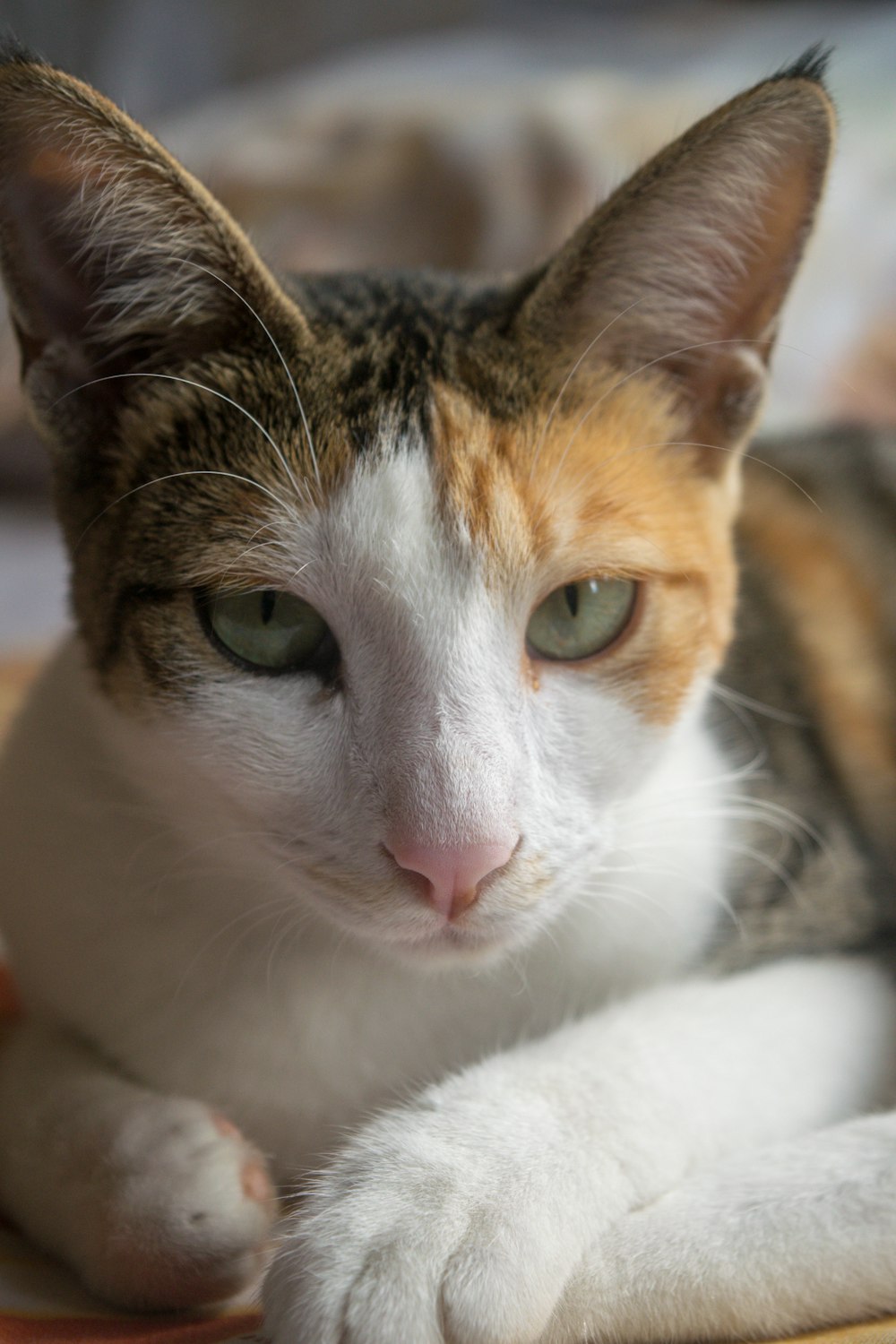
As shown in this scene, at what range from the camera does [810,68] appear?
111 cm

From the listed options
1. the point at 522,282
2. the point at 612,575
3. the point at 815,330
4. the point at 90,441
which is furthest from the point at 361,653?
the point at 815,330

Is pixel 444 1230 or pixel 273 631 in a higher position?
pixel 273 631

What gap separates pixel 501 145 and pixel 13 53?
7.02 feet

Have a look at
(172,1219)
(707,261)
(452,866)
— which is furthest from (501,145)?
(172,1219)

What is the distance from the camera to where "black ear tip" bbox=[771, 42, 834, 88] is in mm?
1086

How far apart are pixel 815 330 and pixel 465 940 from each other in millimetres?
2093

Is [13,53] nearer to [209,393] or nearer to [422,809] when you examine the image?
[209,393]

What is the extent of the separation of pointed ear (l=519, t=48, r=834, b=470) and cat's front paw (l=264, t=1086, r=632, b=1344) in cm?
72

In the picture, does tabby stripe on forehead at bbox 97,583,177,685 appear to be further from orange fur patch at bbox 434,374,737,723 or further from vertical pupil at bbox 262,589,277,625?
orange fur patch at bbox 434,374,737,723

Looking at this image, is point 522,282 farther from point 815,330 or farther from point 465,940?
point 815,330

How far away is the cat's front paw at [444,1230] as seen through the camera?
88cm

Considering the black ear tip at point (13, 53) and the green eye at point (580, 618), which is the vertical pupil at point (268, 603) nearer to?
the green eye at point (580, 618)

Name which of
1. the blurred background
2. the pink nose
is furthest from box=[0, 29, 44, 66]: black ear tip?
the blurred background

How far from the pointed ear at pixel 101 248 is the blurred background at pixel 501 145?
1.39 metres
